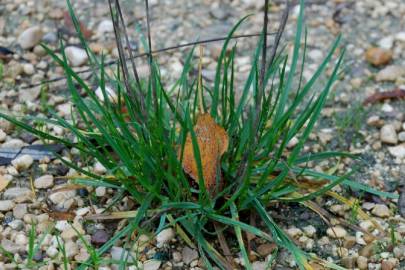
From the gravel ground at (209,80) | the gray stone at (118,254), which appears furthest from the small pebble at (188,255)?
the gray stone at (118,254)

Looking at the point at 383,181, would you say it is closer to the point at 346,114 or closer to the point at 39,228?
the point at 346,114

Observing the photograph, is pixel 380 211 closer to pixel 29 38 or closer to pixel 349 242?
pixel 349 242

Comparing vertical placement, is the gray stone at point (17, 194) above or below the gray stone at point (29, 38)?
below

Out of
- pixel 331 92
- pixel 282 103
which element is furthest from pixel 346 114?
pixel 282 103

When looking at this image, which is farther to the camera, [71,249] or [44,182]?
[44,182]

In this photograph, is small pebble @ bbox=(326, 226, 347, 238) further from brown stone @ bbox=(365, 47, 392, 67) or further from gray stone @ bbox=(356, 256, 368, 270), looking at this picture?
brown stone @ bbox=(365, 47, 392, 67)

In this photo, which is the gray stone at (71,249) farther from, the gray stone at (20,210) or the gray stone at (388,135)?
the gray stone at (388,135)

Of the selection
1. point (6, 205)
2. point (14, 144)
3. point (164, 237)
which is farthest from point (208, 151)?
point (14, 144)

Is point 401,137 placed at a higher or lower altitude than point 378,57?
lower

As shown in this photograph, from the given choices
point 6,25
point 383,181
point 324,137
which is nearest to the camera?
point 383,181
